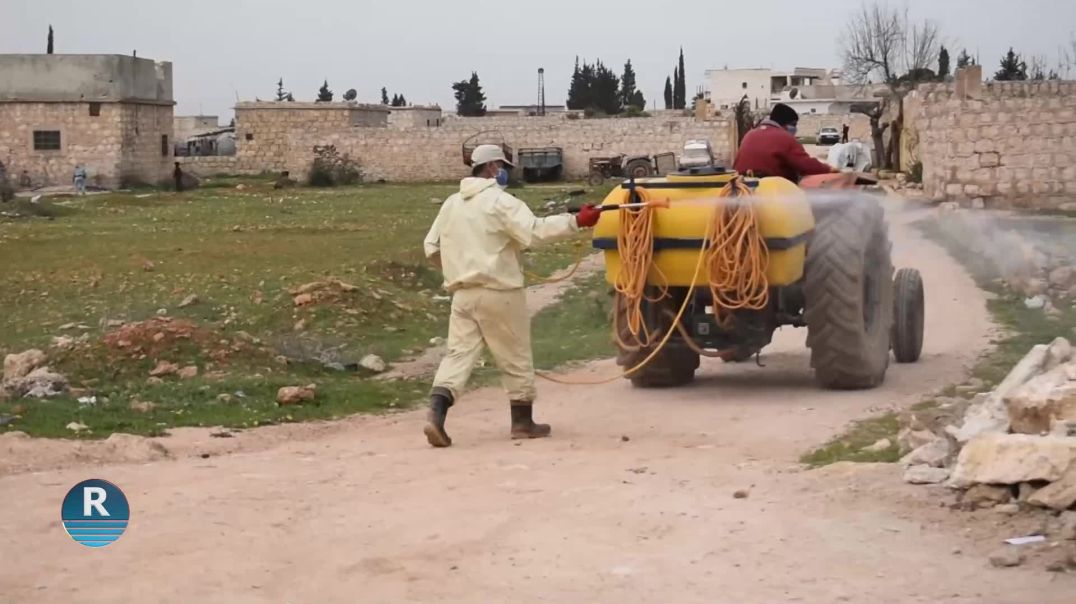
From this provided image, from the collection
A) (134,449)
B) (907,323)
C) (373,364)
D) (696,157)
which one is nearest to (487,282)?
(134,449)

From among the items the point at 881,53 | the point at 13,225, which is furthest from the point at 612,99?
the point at 13,225

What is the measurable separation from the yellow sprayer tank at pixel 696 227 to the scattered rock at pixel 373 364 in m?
3.11

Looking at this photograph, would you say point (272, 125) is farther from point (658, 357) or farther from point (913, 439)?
point (913, 439)

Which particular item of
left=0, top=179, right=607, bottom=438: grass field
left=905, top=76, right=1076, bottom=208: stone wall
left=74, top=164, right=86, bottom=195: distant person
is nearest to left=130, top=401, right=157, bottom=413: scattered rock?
left=0, top=179, right=607, bottom=438: grass field

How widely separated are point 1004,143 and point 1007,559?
70.7 feet

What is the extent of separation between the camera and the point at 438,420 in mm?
8898

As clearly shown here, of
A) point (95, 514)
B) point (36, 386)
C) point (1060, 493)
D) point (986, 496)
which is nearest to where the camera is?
point (1060, 493)

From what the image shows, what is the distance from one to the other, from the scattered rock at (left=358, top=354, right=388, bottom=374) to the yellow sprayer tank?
10.2 ft

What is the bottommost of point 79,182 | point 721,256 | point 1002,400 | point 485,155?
point 1002,400

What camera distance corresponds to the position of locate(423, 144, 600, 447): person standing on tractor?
29.5ft

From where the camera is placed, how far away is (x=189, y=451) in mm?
9047

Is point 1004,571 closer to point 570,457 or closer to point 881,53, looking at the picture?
point 570,457

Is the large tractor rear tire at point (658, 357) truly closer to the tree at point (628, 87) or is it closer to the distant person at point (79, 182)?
the distant person at point (79, 182)

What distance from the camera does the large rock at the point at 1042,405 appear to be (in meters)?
6.88
